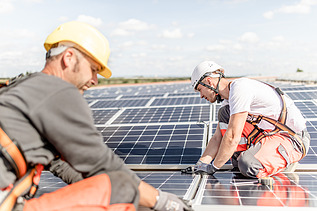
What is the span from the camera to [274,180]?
11.9ft

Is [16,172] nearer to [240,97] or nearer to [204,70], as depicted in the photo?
[240,97]

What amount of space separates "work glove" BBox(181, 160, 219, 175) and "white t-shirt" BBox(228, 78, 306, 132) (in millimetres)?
853

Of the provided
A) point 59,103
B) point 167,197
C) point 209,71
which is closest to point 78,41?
point 59,103

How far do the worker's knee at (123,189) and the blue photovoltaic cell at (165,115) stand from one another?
4190 mm

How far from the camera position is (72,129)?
78.6 inches

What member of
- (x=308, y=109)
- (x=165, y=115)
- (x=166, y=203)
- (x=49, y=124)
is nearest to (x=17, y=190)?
(x=49, y=124)

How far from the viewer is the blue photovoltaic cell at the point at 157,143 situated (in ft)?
15.6

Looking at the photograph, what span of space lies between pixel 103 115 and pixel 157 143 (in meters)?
2.72

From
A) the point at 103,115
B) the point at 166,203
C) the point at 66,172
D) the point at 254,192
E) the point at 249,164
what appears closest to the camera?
the point at 166,203

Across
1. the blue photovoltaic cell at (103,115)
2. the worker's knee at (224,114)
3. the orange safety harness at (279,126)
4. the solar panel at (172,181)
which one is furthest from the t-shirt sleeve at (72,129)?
the blue photovoltaic cell at (103,115)

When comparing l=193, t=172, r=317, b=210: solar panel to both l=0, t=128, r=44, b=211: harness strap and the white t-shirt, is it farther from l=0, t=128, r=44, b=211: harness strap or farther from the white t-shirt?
l=0, t=128, r=44, b=211: harness strap

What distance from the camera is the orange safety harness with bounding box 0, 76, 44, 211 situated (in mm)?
2010

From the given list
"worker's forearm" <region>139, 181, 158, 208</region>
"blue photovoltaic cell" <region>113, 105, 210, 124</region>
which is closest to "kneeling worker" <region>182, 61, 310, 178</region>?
"worker's forearm" <region>139, 181, 158, 208</region>

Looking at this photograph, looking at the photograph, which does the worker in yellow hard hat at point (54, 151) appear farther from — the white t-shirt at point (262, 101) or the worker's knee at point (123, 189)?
the white t-shirt at point (262, 101)
